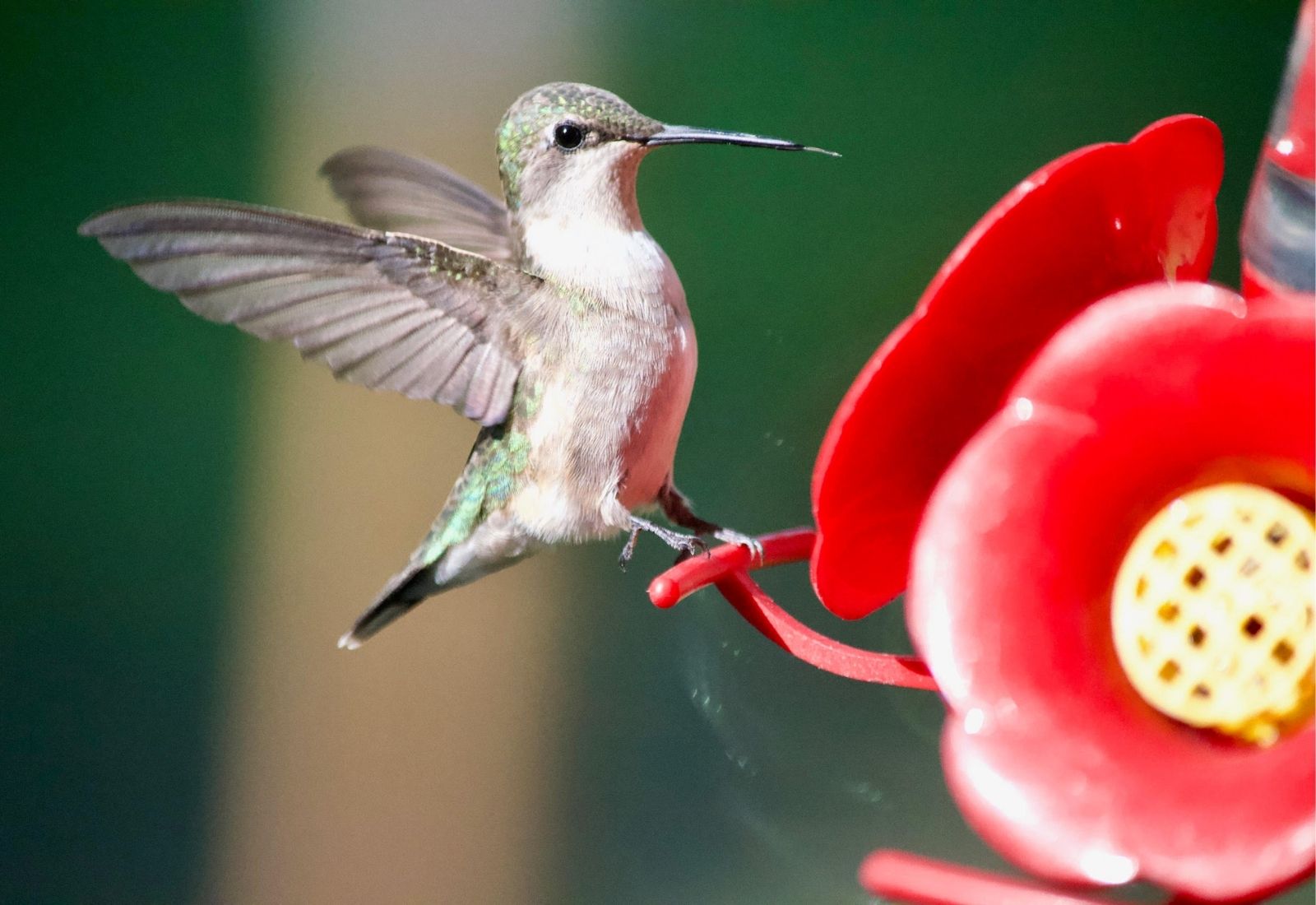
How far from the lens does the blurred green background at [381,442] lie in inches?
90.9

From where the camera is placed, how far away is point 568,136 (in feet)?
4.27

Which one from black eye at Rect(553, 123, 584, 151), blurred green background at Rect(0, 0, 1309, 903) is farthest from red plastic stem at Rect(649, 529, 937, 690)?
blurred green background at Rect(0, 0, 1309, 903)

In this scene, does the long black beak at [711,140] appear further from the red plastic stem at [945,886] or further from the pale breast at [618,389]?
the red plastic stem at [945,886]


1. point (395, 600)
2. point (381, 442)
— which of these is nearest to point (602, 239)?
point (395, 600)

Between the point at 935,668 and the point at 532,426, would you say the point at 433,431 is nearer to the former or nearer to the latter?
the point at 532,426

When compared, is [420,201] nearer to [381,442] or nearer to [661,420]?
[661,420]

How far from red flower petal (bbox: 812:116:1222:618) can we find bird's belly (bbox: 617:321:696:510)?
0.33 metres

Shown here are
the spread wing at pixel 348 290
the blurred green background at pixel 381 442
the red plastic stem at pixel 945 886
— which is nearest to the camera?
the red plastic stem at pixel 945 886

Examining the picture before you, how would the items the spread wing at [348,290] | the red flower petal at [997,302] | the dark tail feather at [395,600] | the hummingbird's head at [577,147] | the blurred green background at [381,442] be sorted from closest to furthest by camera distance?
the red flower petal at [997,302]
the spread wing at [348,290]
the hummingbird's head at [577,147]
the dark tail feather at [395,600]
the blurred green background at [381,442]

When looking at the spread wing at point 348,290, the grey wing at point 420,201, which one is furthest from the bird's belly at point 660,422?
the grey wing at point 420,201

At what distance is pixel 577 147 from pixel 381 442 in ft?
4.62

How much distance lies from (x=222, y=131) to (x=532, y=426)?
5.07 ft

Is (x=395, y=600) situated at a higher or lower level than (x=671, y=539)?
lower

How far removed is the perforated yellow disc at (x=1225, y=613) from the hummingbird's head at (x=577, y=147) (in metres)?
0.64
